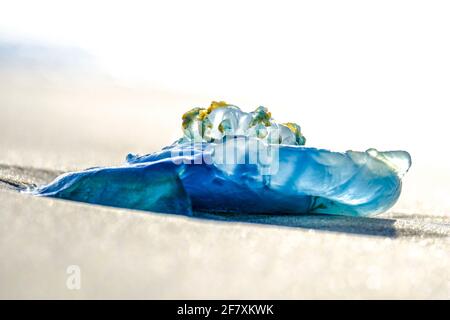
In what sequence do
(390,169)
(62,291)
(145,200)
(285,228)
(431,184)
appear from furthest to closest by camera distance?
(431,184) → (390,169) → (145,200) → (285,228) → (62,291)

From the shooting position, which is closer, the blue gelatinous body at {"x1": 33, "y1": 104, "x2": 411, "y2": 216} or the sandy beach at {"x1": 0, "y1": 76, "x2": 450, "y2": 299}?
the sandy beach at {"x1": 0, "y1": 76, "x2": 450, "y2": 299}

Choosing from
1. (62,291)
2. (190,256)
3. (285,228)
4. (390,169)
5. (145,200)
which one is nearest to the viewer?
(62,291)

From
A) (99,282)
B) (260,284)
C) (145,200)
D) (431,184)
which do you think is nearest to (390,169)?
(145,200)

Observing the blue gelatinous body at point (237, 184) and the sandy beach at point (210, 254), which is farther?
the blue gelatinous body at point (237, 184)

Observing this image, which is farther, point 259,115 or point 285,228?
point 259,115

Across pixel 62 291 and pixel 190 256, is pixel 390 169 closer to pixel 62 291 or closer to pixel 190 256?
pixel 190 256

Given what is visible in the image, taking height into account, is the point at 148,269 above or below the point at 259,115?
below

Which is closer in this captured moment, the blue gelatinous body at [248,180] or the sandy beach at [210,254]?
the sandy beach at [210,254]
